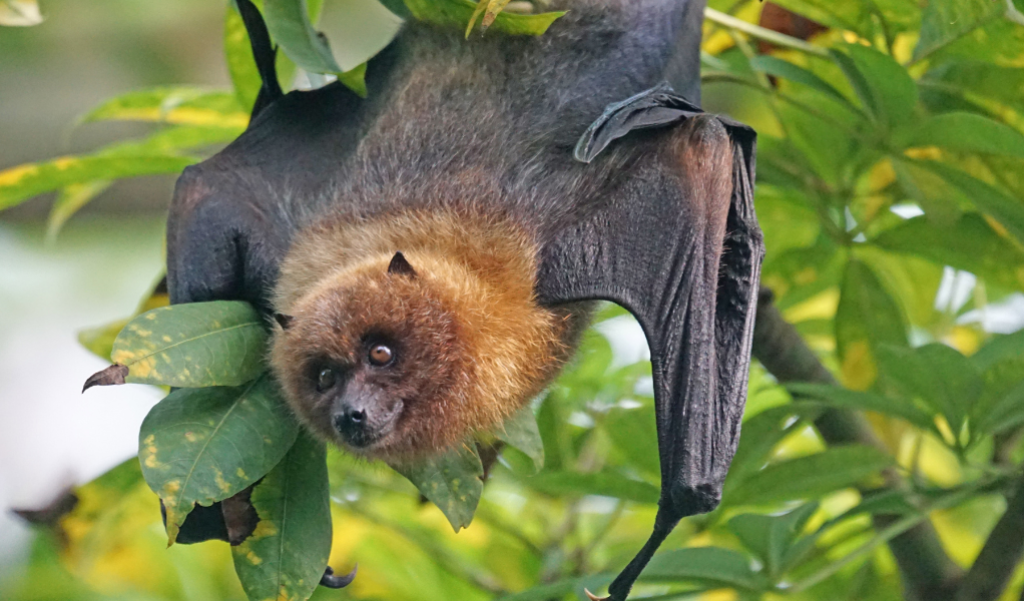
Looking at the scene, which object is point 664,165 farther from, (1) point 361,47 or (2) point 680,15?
(1) point 361,47

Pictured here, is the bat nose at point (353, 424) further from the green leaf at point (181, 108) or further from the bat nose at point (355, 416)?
the green leaf at point (181, 108)

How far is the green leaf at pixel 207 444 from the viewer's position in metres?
2.42

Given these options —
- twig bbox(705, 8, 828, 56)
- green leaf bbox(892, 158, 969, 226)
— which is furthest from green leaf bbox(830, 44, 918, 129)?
twig bbox(705, 8, 828, 56)

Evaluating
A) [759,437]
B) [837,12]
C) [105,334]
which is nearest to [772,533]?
[759,437]

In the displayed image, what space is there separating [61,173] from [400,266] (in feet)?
3.90

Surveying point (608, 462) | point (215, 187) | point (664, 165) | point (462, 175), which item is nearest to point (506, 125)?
point (462, 175)

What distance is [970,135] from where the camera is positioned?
9.31ft

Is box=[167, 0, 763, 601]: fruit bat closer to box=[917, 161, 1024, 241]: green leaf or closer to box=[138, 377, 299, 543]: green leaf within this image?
box=[138, 377, 299, 543]: green leaf

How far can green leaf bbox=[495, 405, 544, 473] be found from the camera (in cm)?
321

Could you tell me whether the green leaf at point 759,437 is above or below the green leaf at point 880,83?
below

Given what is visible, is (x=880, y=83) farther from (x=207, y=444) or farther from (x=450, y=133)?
(x=207, y=444)

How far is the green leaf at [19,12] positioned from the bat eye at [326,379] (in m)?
1.29

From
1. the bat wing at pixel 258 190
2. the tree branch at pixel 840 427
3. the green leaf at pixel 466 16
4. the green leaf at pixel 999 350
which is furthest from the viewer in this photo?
the tree branch at pixel 840 427

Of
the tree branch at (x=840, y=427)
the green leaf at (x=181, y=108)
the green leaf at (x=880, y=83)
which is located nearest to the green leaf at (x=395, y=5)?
the green leaf at (x=181, y=108)
